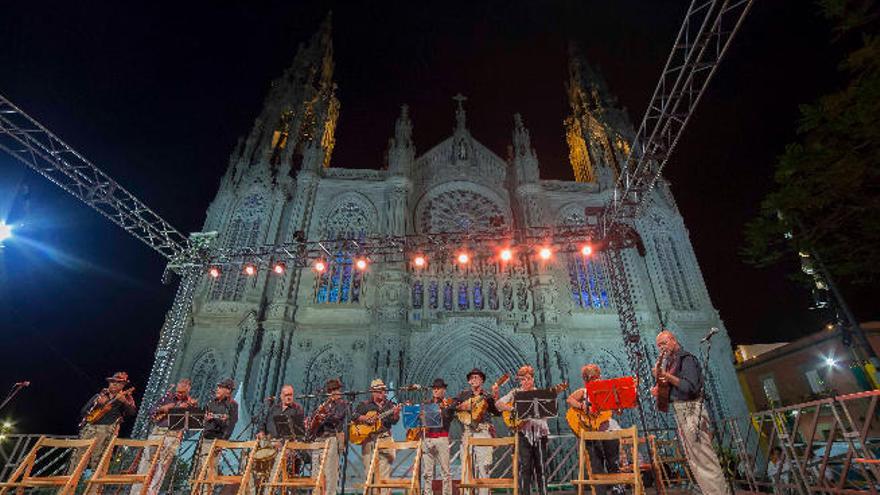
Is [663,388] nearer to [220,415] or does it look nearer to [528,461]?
[528,461]

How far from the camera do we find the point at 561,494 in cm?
654

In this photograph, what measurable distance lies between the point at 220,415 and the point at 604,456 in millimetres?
5387

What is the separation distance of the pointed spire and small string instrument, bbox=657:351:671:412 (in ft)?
62.3

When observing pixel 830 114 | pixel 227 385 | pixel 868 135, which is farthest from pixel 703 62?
pixel 227 385

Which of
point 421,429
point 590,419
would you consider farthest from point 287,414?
point 590,419

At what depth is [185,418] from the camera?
5781 millimetres

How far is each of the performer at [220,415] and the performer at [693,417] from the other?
232 inches

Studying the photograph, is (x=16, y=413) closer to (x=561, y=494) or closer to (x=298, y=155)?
(x=298, y=155)

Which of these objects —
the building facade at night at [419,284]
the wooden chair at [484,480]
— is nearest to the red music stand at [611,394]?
the wooden chair at [484,480]

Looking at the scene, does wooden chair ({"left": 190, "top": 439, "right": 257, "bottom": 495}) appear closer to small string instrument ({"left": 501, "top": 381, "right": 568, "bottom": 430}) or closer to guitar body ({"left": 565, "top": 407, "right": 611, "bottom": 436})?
small string instrument ({"left": 501, "top": 381, "right": 568, "bottom": 430})

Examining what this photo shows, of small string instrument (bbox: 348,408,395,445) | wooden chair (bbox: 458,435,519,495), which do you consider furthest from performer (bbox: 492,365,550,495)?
small string instrument (bbox: 348,408,395,445)

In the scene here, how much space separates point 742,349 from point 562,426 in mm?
17820

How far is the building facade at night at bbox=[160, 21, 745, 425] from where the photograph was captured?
49.4 feet

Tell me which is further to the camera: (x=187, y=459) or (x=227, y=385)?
(x=187, y=459)
